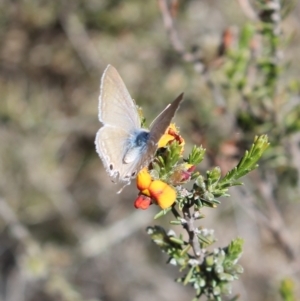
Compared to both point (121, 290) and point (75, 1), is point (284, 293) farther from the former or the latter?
point (75, 1)

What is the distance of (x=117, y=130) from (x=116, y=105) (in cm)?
11

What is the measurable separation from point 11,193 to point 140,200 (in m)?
3.72

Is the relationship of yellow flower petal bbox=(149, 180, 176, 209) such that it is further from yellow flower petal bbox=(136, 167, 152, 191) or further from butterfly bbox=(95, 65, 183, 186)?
butterfly bbox=(95, 65, 183, 186)

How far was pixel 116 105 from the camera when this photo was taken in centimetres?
212

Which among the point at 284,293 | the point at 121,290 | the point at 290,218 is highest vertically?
the point at 284,293

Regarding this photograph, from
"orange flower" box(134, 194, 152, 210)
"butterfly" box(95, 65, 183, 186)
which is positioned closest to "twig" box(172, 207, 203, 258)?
"orange flower" box(134, 194, 152, 210)

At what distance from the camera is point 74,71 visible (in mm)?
5531

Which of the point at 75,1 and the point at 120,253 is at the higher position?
the point at 75,1

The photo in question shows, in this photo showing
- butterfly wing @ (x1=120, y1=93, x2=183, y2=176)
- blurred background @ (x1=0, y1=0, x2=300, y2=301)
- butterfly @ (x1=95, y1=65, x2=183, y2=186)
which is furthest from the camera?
blurred background @ (x1=0, y1=0, x2=300, y2=301)

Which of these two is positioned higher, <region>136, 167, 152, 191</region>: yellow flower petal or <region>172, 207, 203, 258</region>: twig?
<region>136, 167, 152, 191</region>: yellow flower petal

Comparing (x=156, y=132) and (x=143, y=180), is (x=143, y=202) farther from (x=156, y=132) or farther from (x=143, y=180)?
(x=156, y=132)

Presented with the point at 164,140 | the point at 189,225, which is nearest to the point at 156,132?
the point at 164,140

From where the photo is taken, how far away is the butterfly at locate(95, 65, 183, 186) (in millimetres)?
2010

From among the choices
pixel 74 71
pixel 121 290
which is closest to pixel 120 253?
pixel 121 290
